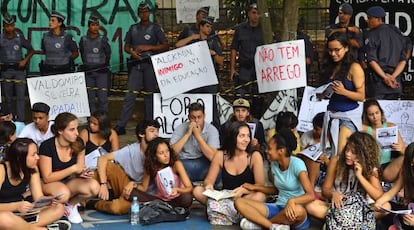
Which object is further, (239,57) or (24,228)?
(239,57)

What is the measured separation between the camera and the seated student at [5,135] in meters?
7.95

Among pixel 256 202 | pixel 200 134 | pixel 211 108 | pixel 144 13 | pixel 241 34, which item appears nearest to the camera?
pixel 256 202

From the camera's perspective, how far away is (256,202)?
24.7 feet

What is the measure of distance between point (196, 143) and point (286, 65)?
1622 millimetres

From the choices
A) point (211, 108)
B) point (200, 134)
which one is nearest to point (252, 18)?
point (211, 108)

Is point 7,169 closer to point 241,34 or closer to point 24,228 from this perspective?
point 24,228

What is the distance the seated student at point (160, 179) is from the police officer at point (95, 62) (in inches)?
145

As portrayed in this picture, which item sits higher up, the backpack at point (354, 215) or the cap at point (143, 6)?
the cap at point (143, 6)

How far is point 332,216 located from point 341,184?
293 mm

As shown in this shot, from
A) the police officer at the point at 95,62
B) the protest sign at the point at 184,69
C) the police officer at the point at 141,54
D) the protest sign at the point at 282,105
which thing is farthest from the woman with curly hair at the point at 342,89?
the police officer at the point at 95,62

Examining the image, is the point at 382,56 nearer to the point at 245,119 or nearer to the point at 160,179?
the point at 245,119

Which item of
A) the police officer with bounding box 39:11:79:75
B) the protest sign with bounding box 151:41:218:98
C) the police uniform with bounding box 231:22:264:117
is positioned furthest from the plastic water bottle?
the police officer with bounding box 39:11:79:75

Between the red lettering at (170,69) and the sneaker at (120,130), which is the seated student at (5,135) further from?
the sneaker at (120,130)

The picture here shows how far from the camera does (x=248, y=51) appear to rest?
1102 centimetres
